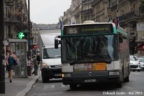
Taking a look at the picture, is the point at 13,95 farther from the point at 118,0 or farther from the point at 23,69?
the point at 118,0

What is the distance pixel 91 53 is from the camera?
786 inches

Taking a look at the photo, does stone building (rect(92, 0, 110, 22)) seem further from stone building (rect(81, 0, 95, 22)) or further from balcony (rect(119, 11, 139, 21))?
balcony (rect(119, 11, 139, 21))

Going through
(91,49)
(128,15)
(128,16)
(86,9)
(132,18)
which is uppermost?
(86,9)

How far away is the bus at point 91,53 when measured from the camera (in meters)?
19.9

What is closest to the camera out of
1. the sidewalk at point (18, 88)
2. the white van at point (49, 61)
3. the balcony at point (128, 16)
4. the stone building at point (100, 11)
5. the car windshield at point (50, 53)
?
the sidewalk at point (18, 88)

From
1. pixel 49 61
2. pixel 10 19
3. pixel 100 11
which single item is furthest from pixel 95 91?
pixel 100 11

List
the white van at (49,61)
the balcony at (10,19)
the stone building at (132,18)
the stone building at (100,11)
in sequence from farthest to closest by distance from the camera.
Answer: the stone building at (100,11)
the stone building at (132,18)
the balcony at (10,19)
the white van at (49,61)

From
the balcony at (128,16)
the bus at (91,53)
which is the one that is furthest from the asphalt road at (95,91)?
the balcony at (128,16)

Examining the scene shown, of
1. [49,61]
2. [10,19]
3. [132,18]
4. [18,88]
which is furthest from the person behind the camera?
[132,18]

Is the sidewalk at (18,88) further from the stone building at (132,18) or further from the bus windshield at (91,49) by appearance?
the stone building at (132,18)

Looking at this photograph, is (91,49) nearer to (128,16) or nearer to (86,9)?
(128,16)

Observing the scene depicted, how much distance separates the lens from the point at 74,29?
805 inches

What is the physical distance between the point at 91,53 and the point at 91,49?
0.17 metres

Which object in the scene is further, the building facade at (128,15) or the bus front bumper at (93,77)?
the building facade at (128,15)
